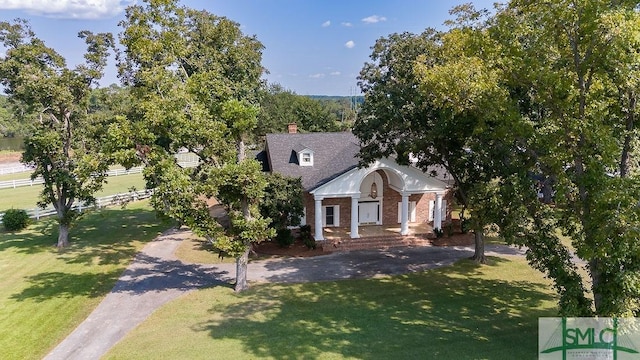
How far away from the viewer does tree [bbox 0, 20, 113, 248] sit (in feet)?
68.7


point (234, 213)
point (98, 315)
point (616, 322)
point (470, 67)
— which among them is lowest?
point (98, 315)

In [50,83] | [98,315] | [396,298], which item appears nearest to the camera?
[98,315]

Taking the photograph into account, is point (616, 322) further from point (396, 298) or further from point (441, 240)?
point (441, 240)

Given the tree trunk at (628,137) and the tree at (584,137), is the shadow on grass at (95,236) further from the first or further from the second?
the tree trunk at (628,137)

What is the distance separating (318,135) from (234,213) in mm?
14112

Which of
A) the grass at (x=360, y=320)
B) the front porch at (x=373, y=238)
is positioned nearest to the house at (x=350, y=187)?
the front porch at (x=373, y=238)

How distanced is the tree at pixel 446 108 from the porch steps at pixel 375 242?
12.7 feet

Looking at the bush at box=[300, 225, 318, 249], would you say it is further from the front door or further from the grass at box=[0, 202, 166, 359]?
the grass at box=[0, 202, 166, 359]

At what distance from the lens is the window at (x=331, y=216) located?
2678cm

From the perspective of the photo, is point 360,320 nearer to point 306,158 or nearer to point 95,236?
point 306,158

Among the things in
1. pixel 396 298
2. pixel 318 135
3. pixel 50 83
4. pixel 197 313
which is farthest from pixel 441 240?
pixel 50 83

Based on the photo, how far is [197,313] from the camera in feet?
51.0

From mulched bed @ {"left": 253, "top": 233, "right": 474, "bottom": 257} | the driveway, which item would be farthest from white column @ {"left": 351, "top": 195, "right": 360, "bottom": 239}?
mulched bed @ {"left": 253, "top": 233, "right": 474, "bottom": 257}

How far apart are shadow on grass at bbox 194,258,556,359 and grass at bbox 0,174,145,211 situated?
27.2m
